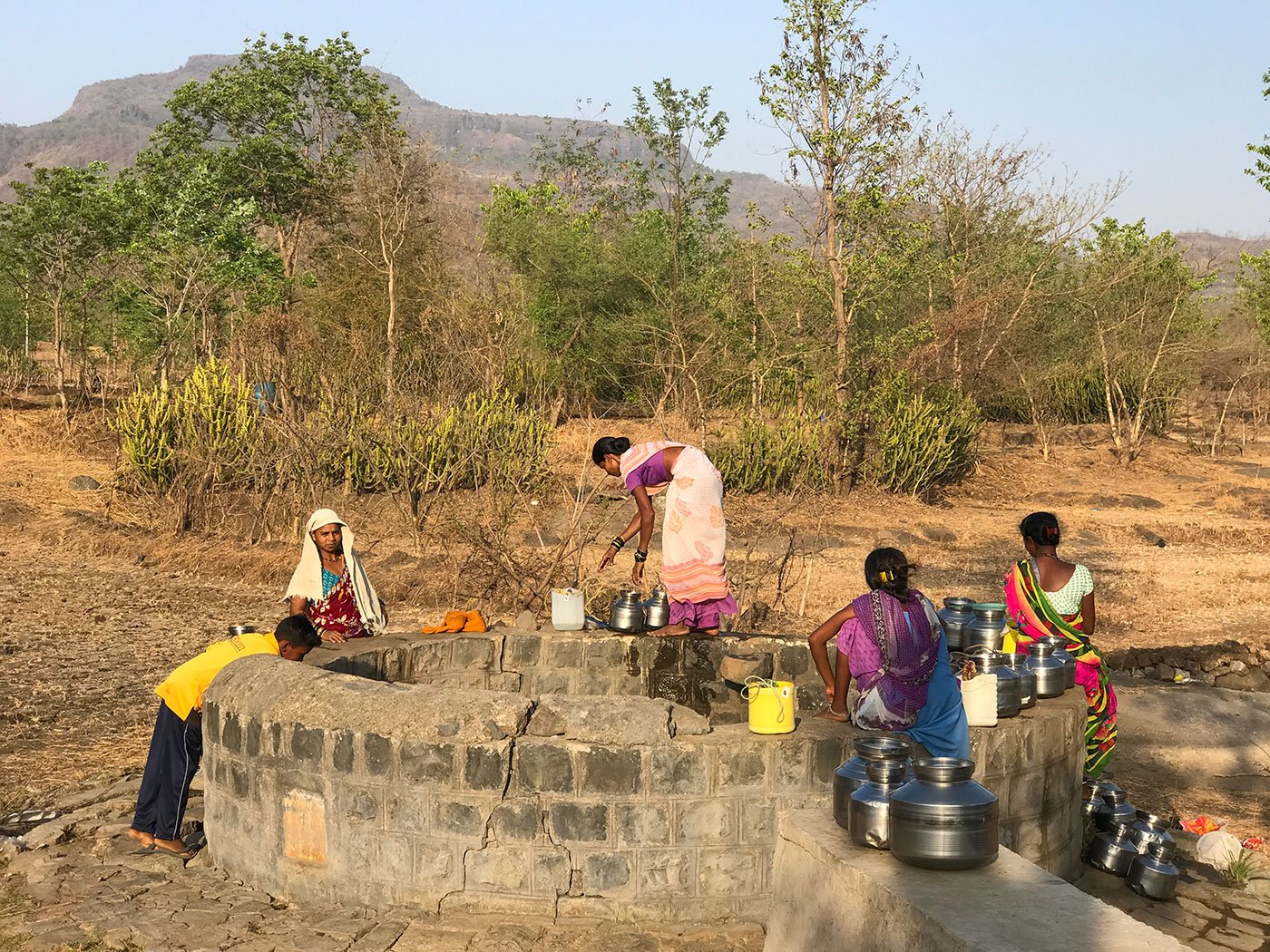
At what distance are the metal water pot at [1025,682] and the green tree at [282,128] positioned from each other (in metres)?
23.3

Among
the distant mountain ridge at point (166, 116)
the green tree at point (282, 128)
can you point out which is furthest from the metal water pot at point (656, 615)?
the distant mountain ridge at point (166, 116)

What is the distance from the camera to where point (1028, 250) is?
21672 mm

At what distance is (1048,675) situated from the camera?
17.3 feet

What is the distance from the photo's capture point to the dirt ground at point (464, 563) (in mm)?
7742

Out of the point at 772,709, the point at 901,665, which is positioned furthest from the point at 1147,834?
the point at 772,709

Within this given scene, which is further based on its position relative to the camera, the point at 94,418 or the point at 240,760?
the point at 94,418

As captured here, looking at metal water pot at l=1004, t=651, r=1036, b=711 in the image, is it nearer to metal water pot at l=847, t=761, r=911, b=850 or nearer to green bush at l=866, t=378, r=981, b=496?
metal water pot at l=847, t=761, r=911, b=850

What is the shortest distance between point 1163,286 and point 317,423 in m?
16.9

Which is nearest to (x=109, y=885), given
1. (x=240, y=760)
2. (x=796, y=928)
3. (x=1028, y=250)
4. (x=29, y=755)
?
(x=240, y=760)

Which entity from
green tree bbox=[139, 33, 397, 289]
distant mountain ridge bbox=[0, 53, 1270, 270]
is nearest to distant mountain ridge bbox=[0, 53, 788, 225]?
distant mountain ridge bbox=[0, 53, 1270, 270]

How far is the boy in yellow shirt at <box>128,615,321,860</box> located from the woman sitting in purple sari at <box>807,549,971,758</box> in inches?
91.2

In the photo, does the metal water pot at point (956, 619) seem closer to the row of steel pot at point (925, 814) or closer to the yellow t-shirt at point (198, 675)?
the row of steel pot at point (925, 814)

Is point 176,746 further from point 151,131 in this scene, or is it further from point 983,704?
point 151,131

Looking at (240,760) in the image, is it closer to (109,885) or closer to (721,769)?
(109,885)
